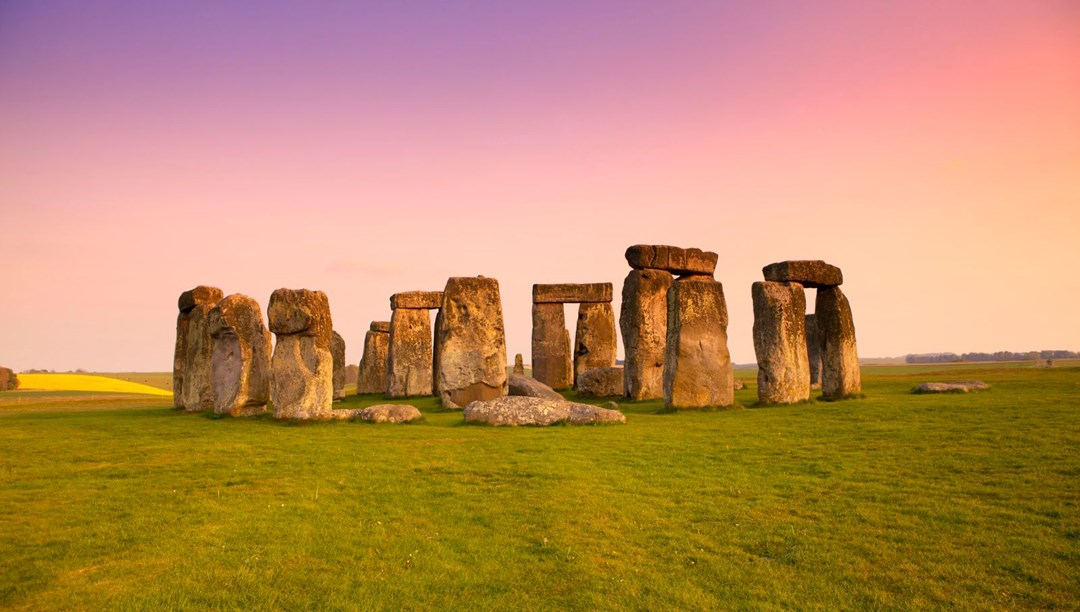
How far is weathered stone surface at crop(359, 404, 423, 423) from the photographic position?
1691 centimetres

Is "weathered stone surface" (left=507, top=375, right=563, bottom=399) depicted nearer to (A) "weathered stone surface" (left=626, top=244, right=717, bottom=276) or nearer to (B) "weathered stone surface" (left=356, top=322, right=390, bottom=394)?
(A) "weathered stone surface" (left=626, top=244, right=717, bottom=276)

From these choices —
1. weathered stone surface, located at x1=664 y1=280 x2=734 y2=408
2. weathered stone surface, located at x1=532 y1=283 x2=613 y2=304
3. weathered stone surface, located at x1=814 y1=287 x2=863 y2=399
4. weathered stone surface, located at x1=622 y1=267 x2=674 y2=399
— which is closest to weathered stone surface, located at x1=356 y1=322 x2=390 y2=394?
weathered stone surface, located at x1=532 y1=283 x2=613 y2=304

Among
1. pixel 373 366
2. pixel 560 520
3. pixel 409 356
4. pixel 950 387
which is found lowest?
pixel 560 520

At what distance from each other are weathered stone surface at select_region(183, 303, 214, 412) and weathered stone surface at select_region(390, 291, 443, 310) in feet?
25.5

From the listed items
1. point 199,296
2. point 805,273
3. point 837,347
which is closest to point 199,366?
point 199,296

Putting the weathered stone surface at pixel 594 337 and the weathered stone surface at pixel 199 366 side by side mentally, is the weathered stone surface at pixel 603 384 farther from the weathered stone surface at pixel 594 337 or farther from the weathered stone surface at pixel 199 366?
the weathered stone surface at pixel 199 366

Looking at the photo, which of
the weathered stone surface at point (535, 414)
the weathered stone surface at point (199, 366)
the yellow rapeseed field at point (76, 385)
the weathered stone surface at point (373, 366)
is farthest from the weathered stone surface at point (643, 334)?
the yellow rapeseed field at point (76, 385)

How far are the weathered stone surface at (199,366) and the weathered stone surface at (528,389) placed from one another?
9317 millimetres

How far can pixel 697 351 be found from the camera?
19.2 metres

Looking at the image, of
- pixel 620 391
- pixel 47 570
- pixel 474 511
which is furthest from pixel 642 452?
pixel 620 391

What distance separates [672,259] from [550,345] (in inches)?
375

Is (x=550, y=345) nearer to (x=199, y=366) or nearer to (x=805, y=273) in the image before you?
(x=805, y=273)

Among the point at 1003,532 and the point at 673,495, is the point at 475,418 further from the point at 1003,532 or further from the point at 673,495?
the point at 1003,532

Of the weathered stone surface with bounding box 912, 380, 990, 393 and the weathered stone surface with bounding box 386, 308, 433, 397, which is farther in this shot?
the weathered stone surface with bounding box 386, 308, 433, 397
